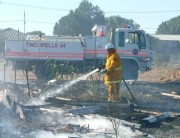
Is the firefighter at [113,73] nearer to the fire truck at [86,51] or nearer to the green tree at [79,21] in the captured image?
the fire truck at [86,51]

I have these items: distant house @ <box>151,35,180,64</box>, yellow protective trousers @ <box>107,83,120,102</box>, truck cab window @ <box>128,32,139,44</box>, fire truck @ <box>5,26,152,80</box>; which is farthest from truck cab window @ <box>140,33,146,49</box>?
distant house @ <box>151,35,180,64</box>

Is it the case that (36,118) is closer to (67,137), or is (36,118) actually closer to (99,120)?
(99,120)

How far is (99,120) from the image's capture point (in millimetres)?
10305

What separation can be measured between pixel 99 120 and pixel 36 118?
1688 millimetres

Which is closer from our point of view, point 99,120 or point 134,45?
point 99,120

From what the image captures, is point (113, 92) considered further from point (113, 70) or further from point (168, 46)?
point (168, 46)

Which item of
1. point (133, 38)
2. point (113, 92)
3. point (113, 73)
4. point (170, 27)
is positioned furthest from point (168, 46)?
point (113, 92)

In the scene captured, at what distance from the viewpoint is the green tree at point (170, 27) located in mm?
97250

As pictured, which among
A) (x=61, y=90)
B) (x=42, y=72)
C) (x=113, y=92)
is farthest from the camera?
(x=42, y=72)

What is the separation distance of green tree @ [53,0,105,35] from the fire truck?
4661 centimetres

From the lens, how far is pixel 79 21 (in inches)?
2795

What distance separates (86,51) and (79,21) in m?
50.2

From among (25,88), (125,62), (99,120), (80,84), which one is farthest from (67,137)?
(125,62)

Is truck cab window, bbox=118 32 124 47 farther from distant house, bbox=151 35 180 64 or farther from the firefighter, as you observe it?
distant house, bbox=151 35 180 64
